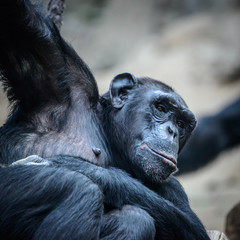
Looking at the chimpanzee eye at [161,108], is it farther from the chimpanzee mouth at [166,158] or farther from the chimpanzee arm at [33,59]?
the chimpanzee arm at [33,59]

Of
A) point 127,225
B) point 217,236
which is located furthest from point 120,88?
point 217,236

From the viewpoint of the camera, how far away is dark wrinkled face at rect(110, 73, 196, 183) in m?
4.34

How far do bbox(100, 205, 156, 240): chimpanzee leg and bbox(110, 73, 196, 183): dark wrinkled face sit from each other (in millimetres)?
785

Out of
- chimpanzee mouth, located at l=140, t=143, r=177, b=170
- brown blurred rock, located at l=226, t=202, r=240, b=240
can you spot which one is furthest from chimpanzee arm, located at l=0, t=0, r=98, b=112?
brown blurred rock, located at l=226, t=202, r=240, b=240

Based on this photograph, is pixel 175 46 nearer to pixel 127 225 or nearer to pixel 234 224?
pixel 234 224

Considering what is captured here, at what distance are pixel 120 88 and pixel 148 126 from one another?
0.60 meters

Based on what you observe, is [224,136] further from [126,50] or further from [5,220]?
[5,220]

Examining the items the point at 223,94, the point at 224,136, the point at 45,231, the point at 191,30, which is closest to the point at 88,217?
the point at 45,231

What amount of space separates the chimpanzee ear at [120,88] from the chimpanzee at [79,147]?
0.01 metres

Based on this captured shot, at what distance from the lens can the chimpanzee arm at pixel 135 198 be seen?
3.76 meters

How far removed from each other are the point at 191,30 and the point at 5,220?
14.4 metres

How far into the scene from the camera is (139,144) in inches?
175

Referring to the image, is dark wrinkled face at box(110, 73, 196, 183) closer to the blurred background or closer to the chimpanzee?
the chimpanzee

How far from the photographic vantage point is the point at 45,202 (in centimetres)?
347
